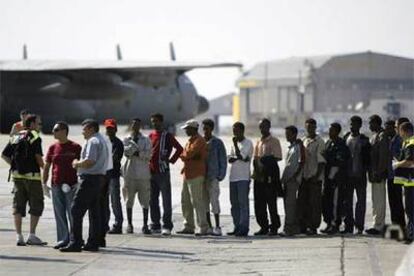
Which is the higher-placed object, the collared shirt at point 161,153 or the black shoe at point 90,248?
the collared shirt at point 161,153

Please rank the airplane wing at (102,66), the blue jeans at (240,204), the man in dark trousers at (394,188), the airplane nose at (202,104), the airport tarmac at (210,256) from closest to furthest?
the airport tarmac at (210,256)
the man in dark trousers at (394,188)
the blue jeans at (240,204)
the airplane wing at (102,66)
the airplane nose at (202,104)

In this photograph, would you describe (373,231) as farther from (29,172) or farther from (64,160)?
(29,172)

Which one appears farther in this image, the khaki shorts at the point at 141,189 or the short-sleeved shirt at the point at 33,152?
the khaki shorts at the point at 141,189

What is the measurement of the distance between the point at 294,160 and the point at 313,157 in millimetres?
296

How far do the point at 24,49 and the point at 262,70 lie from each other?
109m

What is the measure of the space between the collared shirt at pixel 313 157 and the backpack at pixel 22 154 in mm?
4161

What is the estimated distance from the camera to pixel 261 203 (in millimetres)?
18328

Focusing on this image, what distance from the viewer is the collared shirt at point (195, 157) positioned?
59.5ft

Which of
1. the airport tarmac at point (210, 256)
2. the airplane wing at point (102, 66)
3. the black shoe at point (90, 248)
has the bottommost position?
the airport tarmac at point (210, 256)

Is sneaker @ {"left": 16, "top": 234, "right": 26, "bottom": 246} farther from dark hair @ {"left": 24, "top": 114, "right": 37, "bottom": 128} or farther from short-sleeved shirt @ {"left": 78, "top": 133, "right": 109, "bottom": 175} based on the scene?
dark hair @ {"left": 24, "top": 114, "right": 37, "bottom": 128}

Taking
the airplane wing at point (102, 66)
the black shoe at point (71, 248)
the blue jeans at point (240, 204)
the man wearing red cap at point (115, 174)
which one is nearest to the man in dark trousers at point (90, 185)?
the black shoe at point (71, 248)

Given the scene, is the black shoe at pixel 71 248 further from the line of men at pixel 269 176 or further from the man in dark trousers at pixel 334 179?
the man in dark trousers at pixel 334 179

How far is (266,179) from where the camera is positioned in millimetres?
18234

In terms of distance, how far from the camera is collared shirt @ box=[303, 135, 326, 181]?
713 inches
